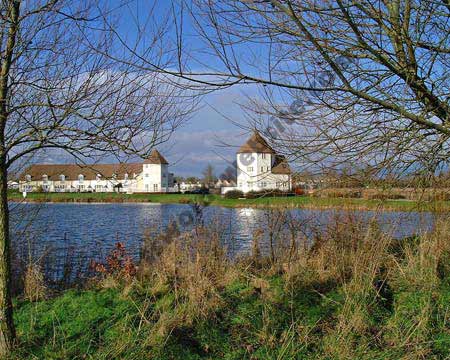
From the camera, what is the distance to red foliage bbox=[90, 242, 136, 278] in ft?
23.2

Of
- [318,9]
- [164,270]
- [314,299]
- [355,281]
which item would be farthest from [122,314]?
[318,9]

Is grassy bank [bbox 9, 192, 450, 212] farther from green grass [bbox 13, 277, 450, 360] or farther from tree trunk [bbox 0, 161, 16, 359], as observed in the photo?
tree trunk [bbox 0, 161, 16, 359]

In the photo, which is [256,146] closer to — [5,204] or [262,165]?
[262,165]

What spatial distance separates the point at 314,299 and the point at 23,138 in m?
3.65

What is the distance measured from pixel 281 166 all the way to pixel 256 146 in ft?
0.95

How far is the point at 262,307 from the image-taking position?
5.25 m

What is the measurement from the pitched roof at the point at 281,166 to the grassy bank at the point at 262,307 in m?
1.48

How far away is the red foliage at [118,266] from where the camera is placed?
23.2 feet

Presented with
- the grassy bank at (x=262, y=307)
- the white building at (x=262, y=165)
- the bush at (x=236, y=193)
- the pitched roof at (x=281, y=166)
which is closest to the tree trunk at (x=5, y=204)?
the grassy bank at (x=262, y=307)

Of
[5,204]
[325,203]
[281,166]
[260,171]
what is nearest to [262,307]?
[260,171]

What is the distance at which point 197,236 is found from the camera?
7312 mm

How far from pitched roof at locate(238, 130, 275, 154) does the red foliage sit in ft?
11.4

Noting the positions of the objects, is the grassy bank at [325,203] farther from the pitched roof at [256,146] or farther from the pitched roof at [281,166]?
the pitched roof at [256,146]

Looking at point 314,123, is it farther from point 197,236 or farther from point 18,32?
point 197,236
